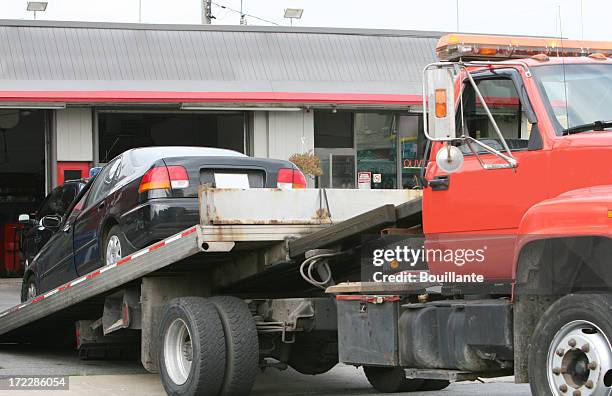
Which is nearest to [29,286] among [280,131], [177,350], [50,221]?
[50,221]

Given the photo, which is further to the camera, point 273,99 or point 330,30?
point 330,30

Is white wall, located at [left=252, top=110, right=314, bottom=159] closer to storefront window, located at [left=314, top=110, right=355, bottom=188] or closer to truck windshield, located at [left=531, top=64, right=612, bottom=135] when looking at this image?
storefront window, located at [left=314, top=110, right=355, bottom=188]

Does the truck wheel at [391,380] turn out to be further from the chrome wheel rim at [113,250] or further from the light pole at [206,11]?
the light pole at [206,11]

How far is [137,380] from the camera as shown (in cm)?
1070

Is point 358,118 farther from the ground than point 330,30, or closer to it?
closer to it

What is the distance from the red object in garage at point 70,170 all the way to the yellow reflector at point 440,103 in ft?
61.1

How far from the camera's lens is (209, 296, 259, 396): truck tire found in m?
8.68

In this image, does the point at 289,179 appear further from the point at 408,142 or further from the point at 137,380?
the point at 408,142

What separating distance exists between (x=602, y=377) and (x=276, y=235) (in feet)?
11.5

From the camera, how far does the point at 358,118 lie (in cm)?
2633

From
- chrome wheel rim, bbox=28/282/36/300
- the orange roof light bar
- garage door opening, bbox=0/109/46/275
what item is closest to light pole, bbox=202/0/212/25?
garage door opening, bbox=0/109/46/275

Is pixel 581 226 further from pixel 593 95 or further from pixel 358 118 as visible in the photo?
pixel 358 118

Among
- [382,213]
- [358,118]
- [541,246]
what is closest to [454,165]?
[541,246]

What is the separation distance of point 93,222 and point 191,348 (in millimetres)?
2722
